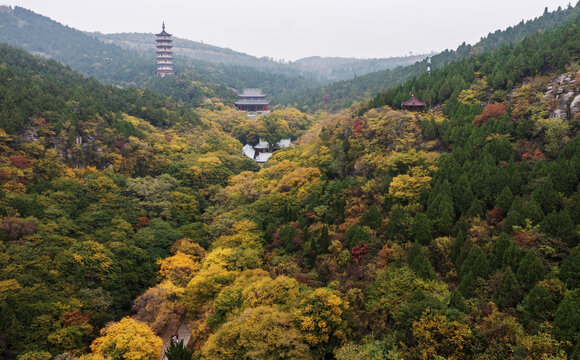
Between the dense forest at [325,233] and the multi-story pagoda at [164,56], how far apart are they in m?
53.3

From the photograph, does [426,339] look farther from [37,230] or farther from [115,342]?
[37,230]

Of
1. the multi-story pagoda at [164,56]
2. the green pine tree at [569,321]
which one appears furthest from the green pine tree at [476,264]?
the multi-story pagoda at [164,56]

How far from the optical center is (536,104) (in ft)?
71.8

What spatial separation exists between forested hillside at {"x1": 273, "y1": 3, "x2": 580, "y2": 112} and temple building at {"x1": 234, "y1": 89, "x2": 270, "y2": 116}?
783cm

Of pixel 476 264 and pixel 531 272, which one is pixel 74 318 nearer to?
pixel 476 264

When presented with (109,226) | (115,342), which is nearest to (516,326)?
(115,342)

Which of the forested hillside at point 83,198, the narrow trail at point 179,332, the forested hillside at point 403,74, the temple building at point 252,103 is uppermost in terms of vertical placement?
the forested hillside at point 403,74

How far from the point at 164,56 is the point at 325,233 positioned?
3200 inches

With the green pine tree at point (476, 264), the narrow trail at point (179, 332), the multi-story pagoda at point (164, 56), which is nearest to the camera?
the green pine tree at point (476, 264)

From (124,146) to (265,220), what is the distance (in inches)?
695

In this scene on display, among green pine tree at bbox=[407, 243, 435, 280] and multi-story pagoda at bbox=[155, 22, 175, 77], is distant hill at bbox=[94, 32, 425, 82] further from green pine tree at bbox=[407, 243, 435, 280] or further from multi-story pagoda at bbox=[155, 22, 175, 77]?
green pine tree at bbox=[407, 243, 435, 280]

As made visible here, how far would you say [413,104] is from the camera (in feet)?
94.9

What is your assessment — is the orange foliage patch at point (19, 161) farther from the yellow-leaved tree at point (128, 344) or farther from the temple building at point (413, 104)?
the temple building at point (413, 104)

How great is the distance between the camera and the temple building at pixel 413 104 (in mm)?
28922
